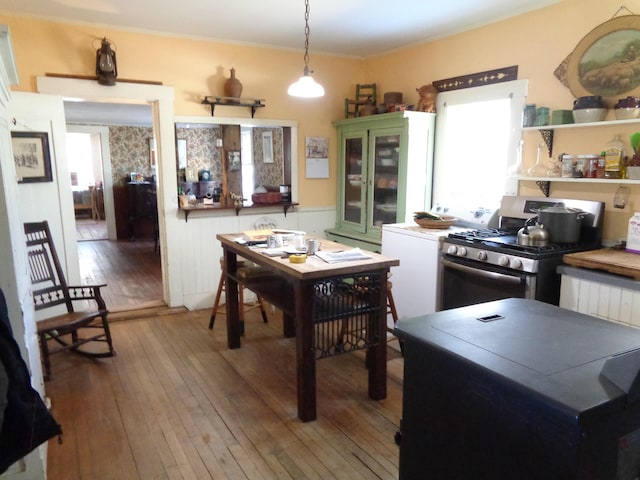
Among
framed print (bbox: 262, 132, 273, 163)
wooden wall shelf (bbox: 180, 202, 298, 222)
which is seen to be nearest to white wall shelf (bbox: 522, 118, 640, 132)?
wooden wall shelf (bbox: 180, 202, 298, 222)

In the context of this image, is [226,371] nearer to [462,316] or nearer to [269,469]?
[269,469]

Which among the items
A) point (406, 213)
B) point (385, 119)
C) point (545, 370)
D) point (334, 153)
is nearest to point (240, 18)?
point (385, 119)

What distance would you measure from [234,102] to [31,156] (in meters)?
1.74

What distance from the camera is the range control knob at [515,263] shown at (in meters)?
2.66

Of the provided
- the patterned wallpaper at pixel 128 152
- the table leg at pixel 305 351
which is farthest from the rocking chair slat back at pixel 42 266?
the patterned wallpaper at pixel 128 152

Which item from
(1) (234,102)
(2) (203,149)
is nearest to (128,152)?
(2) (203,149)

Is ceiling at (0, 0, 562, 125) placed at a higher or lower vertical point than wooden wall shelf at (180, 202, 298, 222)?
higher

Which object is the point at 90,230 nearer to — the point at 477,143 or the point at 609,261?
the point at 477,143

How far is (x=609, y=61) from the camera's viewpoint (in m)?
2.84

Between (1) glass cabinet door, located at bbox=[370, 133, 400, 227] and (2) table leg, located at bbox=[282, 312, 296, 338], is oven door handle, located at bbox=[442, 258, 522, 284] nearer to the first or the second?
(1) glass cabinet door, located at bbox=[370, 133, 400, 227]

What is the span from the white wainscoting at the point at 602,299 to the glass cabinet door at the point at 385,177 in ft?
6.11

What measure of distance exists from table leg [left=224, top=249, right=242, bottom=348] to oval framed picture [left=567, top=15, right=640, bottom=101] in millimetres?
2656

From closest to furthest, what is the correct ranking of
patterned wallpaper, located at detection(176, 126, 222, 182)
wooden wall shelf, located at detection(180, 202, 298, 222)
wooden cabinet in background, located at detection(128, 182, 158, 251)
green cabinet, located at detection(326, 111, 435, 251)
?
green cabinet, located at detection(326, 111, 435, 251), wooden wall shelf, located at detection(180, 202, 298, 222), patterned wallpaper, located at detection(176, 126, 222, 182), wooden cabinet in background, located at detection(128, 182, 158, 251)

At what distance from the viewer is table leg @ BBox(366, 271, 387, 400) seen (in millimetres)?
2713
